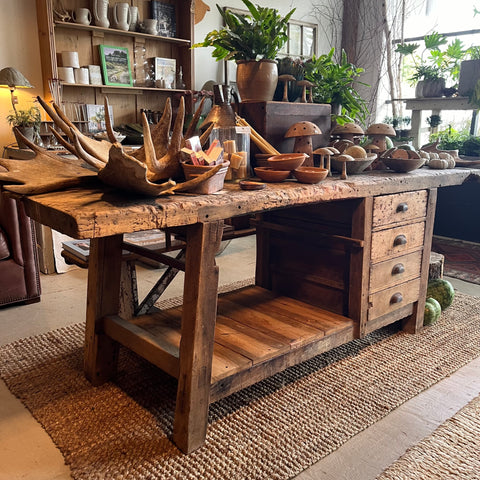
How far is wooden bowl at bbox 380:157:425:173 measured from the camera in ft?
7.00

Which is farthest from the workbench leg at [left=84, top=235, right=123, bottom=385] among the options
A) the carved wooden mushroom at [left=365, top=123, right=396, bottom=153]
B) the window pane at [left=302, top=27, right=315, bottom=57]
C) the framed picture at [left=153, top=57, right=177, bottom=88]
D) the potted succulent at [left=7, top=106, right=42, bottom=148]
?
the window pane at [left=302, top=27, right=315, bottom=57]

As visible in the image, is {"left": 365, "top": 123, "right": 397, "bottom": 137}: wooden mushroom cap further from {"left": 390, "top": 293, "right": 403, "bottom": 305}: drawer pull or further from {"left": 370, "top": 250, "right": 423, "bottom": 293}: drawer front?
{"left": 390, "top": 293, "right": 403, "bottom": 305}: drawer pull

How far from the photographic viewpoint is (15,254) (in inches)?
106

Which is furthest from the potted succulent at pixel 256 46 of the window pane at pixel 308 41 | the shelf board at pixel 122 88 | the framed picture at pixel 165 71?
the window pane at pixel 308 41

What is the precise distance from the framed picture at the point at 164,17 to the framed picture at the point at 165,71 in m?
0.25

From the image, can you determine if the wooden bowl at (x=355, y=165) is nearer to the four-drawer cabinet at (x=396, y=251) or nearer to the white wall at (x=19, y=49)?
the four-drawer cabinet at (x=396, y=251)

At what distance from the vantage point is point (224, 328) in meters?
1.92

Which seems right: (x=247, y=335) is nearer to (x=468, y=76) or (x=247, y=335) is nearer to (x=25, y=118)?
(x=25, y=118)

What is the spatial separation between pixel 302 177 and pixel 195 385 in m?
0.81

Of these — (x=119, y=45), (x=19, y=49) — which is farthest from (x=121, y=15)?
(x=19, y=49)

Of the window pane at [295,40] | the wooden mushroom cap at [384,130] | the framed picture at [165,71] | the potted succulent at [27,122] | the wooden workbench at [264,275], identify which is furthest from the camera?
the window pane at [295,40]

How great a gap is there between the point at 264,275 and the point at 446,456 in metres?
1.17

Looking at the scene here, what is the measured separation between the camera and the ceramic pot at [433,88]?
432 centimetres

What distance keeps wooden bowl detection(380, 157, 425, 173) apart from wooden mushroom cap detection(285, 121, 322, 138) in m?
0.38
